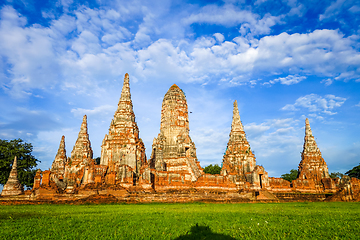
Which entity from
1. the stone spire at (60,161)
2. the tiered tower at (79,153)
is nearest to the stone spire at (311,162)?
the tiered tower at (79,153)

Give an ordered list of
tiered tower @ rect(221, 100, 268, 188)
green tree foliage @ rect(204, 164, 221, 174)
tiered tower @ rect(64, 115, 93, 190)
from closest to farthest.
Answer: tiered tower @ rect(64, 115, 93, 190) < tiered tower @ rect(221, 100, 268, 188) < green tree foliage @ rect(204, 164, 221, 174)

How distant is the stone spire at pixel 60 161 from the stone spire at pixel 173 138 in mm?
15928

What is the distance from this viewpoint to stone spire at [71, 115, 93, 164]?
41.0m

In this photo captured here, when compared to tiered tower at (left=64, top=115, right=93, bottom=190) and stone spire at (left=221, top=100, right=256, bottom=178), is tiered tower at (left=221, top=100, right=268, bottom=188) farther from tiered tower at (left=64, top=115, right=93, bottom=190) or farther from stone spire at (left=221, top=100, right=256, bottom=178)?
tiered tower at (left=64, top=115, right=93, bottom=190)

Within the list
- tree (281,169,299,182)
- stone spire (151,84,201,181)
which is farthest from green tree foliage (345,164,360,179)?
stone spire (151,84,201,181)

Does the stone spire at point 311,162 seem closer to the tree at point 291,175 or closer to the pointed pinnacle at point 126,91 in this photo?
the tree at point 291,175

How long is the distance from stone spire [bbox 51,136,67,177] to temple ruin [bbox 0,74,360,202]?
0.53 feet

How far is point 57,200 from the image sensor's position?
21.9 meters

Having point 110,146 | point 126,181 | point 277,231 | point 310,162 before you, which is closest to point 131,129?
point 110,146

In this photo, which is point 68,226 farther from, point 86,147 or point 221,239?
point 86,147

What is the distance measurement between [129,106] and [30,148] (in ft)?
76.8

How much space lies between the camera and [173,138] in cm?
4028

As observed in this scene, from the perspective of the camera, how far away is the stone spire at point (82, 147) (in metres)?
41.0

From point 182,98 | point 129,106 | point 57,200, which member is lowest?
point 57,200
